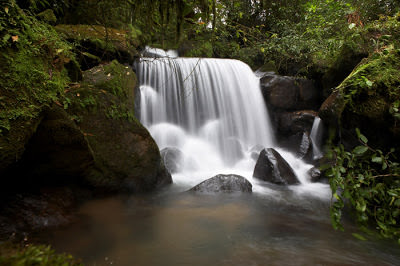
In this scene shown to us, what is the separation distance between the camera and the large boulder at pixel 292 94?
983 cm

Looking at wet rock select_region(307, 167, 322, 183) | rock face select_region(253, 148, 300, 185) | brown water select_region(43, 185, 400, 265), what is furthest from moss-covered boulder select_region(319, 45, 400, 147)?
Answer: wet rock select_region(307, 167, 322, 183)

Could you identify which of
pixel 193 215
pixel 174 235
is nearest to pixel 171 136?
pixel 193 215

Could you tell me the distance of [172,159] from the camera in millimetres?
6750

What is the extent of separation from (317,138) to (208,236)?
6705 millimetres

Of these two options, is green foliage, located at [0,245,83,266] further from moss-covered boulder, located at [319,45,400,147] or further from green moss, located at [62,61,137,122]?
moss-covered boulder, located at [319,45,400,147]

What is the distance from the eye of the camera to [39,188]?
3.27 meters

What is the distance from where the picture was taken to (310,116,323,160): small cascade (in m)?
7.74

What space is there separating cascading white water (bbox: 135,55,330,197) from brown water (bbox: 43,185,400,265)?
8.23ft

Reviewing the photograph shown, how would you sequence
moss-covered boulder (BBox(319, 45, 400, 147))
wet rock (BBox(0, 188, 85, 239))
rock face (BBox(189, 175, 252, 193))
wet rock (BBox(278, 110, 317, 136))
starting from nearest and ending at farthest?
wet rock (BBox(0, 188, 85, 239)) < moss-covered boulder (BBox(319, 45, 400, 147)) < rock face (BBox(189, 175, 252, 193)) < wet rock (BBox(278, 110, 317, 136))

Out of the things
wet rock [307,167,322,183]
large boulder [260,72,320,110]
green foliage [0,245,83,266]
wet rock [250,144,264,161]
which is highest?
large boulder [260,72,320,110]

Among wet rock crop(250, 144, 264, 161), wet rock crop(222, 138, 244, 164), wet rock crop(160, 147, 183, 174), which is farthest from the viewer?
wet rock crop(222, 138, 244, 164)

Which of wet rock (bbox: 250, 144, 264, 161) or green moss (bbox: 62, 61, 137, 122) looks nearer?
green moss (bbox: 62, 61, 137, 122)

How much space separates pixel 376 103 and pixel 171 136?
599 cm

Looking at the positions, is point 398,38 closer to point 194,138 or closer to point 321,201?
point 321,201
